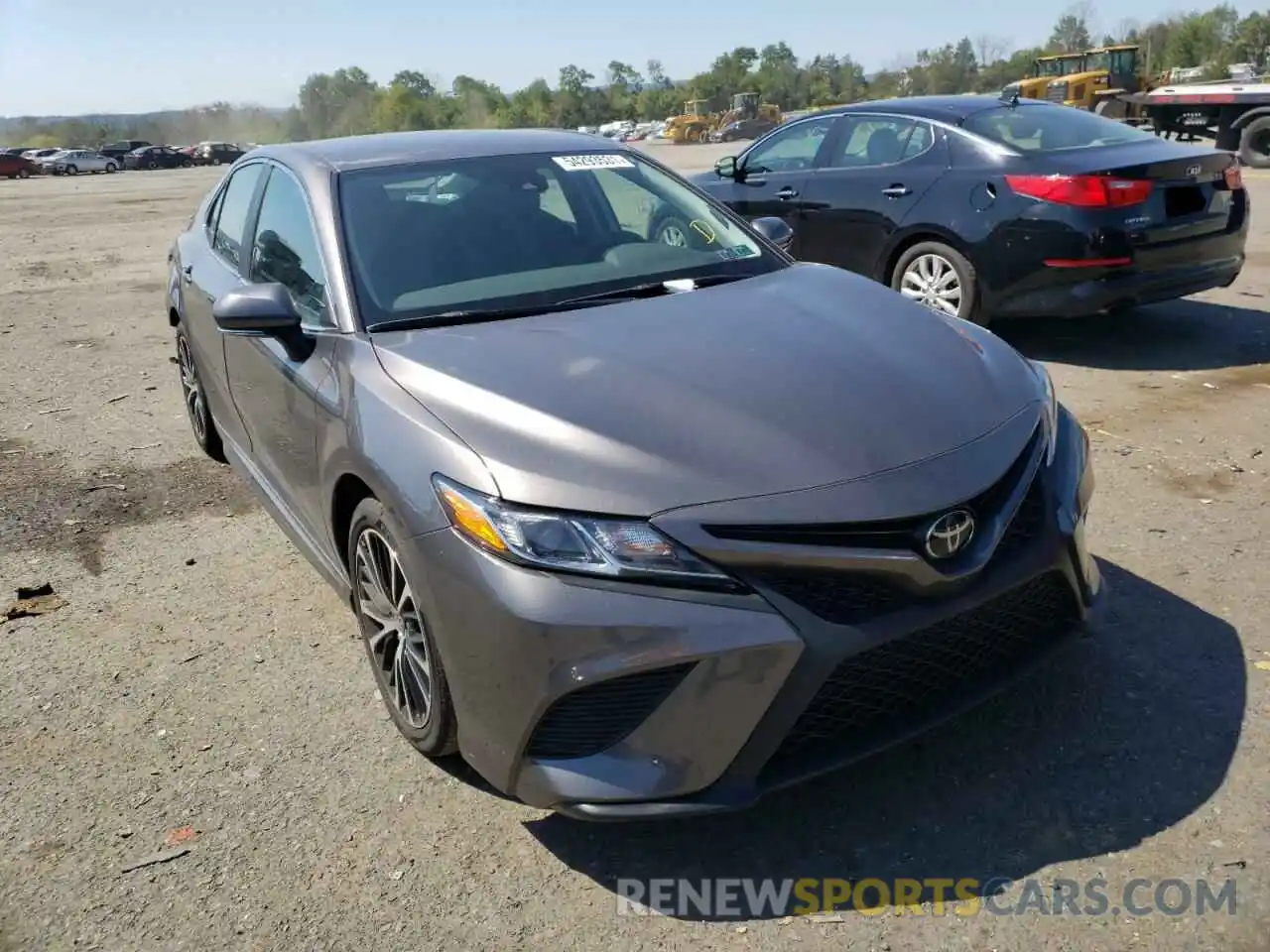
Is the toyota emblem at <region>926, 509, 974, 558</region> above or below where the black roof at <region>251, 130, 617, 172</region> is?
below

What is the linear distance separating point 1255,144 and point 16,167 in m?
57.3

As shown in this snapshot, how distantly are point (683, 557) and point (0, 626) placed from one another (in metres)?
3.00

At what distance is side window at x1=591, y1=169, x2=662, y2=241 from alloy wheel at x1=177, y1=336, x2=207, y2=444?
238cm

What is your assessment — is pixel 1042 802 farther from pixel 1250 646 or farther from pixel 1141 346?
pixel 1141 346

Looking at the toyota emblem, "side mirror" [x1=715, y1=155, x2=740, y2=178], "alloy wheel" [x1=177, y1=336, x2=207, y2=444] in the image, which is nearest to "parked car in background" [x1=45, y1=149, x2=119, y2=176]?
"side mirror" [x1=715, y1=155, x2=740, y2=178]

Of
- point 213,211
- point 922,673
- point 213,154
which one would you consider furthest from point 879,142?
point 213,154

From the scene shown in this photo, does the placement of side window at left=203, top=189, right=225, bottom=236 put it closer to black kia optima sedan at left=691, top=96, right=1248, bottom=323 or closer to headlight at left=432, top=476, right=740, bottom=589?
headlight at left=432, top=476, right=740, bottom=589

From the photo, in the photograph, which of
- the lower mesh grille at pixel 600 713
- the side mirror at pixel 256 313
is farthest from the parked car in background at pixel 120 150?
the lower mesh grille at pixel 600 713

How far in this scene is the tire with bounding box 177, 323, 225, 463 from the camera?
18.0 ft

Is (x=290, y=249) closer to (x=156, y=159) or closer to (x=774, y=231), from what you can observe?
(x=774, y=231)

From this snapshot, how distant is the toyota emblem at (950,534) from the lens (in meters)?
2.46

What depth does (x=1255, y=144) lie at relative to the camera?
61.1ft

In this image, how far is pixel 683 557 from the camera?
236cm

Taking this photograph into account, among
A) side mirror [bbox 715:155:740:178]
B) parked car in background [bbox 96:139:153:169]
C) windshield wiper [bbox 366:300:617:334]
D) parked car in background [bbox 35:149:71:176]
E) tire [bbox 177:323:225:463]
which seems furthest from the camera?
parked car in background [bbox 96:139:153:169]
